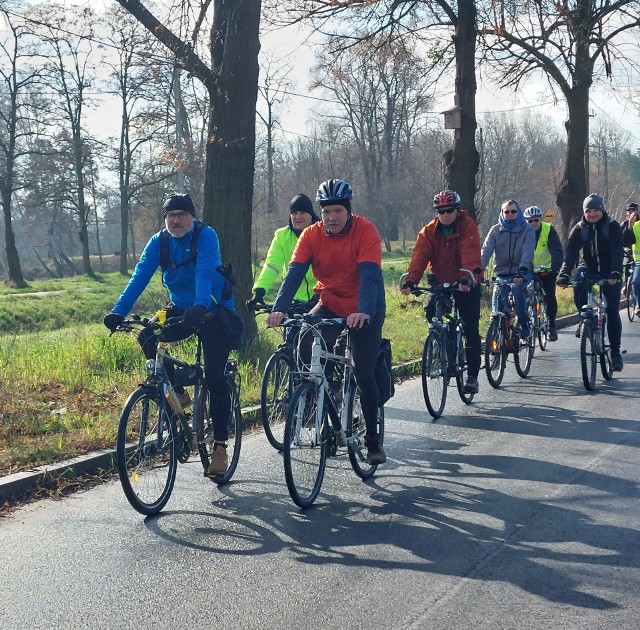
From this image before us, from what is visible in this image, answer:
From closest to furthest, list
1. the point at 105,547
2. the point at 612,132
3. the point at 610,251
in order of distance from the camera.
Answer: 1. the point at 105,547
2. the point at 610,251
3. the point at 612,132

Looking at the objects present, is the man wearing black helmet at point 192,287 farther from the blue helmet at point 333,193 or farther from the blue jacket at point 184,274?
the blue helmet at point 333,193

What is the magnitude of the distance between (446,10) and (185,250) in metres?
14.1

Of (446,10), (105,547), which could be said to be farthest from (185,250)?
(446,10)

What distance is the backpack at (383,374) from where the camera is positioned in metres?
6.66

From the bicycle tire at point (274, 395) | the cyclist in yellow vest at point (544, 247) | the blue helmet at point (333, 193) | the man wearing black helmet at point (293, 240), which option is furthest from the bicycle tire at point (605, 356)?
the blue helmet at point (333, 193)

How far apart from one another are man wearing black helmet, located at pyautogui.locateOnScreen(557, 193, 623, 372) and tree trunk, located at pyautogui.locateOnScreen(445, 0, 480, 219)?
303 inches

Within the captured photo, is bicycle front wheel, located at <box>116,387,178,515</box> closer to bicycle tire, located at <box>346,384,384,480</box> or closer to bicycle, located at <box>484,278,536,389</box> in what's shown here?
bicycle tire, located at <box>346,384,384,480</box>

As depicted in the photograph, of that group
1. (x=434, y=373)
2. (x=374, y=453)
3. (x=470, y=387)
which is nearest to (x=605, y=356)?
(x=470, y=387)

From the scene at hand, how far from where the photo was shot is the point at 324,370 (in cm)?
617

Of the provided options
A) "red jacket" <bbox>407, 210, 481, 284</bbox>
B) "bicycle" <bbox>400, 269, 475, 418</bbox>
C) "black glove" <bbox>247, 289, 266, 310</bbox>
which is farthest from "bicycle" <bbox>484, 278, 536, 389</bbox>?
"black glove" <bbox>247, 289, 266, 310</bbox>

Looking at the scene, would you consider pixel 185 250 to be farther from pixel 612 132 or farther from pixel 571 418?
pixel 612 132

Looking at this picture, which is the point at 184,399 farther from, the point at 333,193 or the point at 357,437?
the point at 333,193

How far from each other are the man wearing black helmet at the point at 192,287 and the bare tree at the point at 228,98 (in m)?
5.40

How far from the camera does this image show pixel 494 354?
10.6 meters
